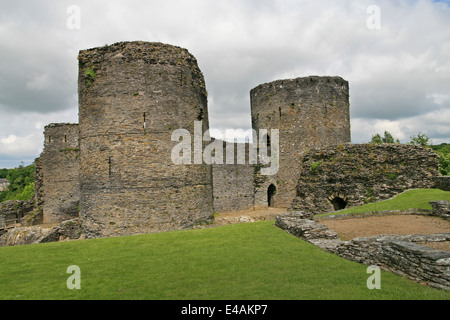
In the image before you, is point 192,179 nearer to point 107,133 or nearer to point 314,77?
point 107,133

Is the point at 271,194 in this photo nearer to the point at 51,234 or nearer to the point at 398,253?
the point at 51,234

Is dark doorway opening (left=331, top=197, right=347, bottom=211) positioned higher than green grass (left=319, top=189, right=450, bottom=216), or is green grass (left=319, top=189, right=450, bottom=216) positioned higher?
green grass (left=319, top=189, right=450, bottom=216)

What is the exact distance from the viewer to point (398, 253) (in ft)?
22.8

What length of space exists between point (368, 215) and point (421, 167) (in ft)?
19.4

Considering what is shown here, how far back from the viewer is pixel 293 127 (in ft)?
90.4

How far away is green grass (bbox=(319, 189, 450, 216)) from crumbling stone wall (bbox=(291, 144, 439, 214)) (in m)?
1.11

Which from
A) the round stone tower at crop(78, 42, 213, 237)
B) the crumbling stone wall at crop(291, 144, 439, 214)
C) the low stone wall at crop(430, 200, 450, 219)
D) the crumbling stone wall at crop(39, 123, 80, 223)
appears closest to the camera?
the low stone wall at crop(430, 200, 450, 219)

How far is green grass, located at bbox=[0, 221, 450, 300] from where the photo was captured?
586 cm

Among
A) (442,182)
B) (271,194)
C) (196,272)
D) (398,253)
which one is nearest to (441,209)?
(442,182)

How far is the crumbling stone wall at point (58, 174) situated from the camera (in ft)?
84.6

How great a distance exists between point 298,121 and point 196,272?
22.0m

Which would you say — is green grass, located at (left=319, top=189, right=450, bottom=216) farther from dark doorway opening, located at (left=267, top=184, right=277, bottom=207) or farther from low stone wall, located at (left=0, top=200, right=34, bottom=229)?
low stone wall, located at (left=0, top=200, right=34, bottom=229)

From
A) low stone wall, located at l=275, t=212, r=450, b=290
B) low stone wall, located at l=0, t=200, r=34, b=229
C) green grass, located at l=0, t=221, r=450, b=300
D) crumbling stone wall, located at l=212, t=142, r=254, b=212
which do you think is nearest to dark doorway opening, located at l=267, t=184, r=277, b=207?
crumbling stone wall, located at l=212, t=142, r=254, b=212

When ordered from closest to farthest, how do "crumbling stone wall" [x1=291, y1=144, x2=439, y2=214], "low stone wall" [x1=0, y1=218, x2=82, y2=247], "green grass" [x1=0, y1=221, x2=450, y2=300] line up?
"green grass" [x1=0, y1=221, x2=450, y2=300]
"low stone wall" [x1=0, y1=218, x2=82, y2=247]
"crumbling stone wall" [x1=291, y1=144, x2=439, y2=214]
